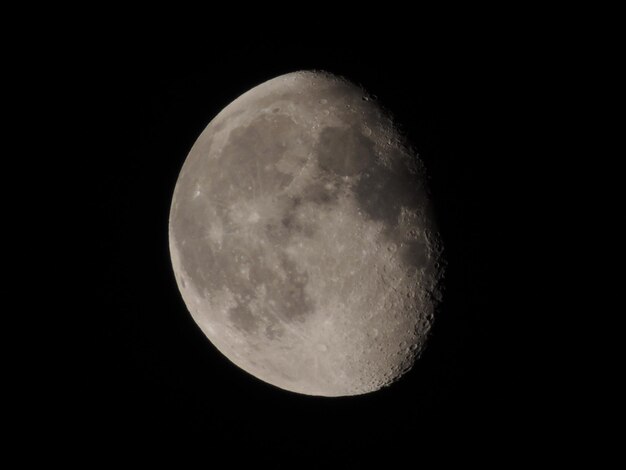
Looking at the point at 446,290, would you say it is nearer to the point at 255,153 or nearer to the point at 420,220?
the point at 420,220

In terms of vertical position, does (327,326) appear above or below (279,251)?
below

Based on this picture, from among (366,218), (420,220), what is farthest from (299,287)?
(420,220)

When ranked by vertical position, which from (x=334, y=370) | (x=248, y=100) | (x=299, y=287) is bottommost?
(x=334, y=370)

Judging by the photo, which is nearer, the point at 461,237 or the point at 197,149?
the point at 461,237

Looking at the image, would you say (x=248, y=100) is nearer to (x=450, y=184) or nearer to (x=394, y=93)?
(x=394, y=93)

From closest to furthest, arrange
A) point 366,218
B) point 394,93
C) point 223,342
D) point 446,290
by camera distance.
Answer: point 366,218
point 446,290
point 394,93
point 223,342

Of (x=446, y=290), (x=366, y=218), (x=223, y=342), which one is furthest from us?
(x=223, y=342)

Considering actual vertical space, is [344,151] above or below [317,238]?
above
